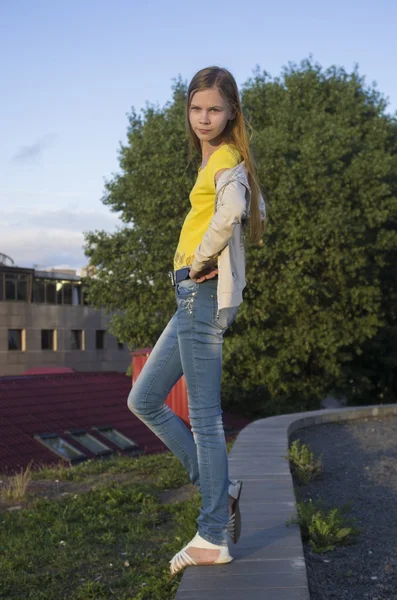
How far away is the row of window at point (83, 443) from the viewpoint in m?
16.8

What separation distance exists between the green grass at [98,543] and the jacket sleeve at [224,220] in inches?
59.8

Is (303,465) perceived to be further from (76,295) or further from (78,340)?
(76,295)

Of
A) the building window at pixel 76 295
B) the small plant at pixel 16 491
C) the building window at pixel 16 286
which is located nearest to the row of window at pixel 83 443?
the small plant at pixel 16 491

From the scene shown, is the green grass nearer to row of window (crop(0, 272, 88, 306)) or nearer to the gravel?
the gravel

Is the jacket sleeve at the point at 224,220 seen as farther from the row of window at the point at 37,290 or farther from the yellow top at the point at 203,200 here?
the row of window at the point at 37,290

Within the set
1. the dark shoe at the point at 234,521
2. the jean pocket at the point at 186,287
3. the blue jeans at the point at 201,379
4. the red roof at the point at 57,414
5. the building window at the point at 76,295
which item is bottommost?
the red roof at the point at 57,414

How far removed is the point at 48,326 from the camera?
7044 centimetres

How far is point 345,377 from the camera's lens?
27922 mm

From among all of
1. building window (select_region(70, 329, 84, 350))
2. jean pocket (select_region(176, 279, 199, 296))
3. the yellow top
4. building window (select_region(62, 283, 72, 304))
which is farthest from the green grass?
building window (select_region(70, 329, 84, 350))

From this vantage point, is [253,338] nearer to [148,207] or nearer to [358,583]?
A: [148,207]

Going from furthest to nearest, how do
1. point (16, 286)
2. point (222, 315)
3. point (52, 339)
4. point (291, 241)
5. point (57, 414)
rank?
point (52, 339) → point (16, 286) → point (291, 241) → point (57, 414) → point (222, 315)

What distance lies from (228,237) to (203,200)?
0.30m

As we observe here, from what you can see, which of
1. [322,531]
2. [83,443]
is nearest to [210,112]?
[322,531]

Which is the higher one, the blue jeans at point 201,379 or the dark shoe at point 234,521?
the blue jeans at point 201,379
